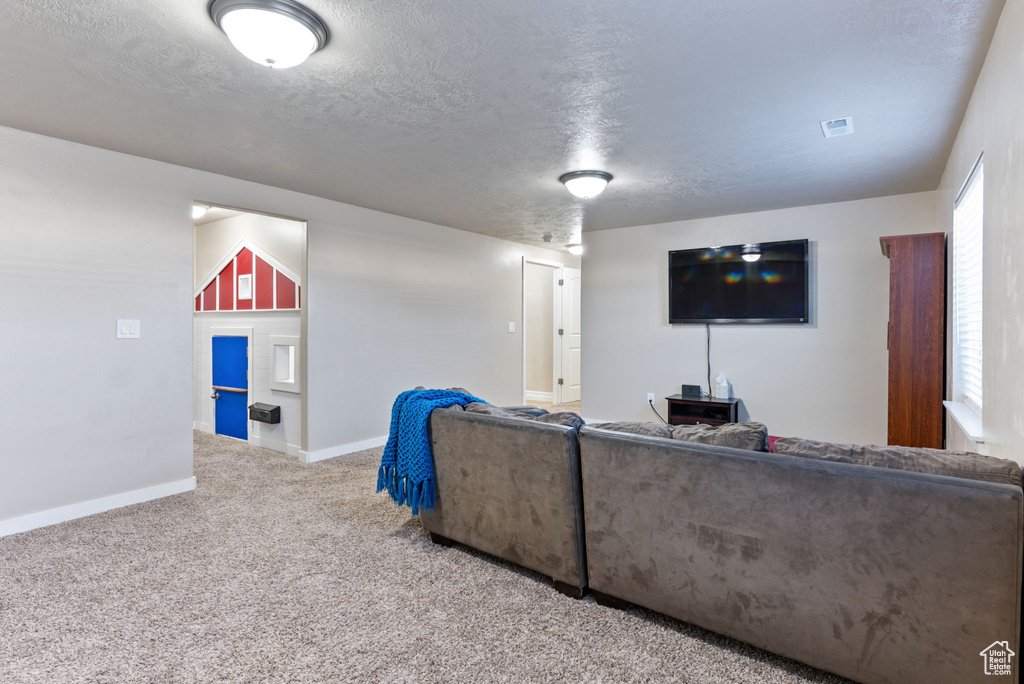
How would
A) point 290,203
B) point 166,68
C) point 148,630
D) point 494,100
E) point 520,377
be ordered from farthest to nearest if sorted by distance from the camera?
1. point 520,377
2. point 290,203
3. point 494,100
4. point 166,68
5. point 148,630

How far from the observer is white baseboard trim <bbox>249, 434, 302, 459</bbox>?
4.51m

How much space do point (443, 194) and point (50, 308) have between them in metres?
2.59

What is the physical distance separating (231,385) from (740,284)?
4.99 meters

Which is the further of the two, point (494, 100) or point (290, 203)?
point (290, 203)

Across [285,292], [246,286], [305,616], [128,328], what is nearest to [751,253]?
[285,292]

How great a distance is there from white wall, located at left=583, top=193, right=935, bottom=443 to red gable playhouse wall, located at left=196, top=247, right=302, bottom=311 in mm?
3061

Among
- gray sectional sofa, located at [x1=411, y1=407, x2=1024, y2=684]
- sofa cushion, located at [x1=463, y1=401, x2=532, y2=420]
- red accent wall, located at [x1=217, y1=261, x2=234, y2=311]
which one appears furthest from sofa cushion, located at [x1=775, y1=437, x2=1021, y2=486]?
red accent wall, located at [x1=217, y1=261, x2=234, y2=311]

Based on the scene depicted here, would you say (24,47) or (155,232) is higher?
(24,47)

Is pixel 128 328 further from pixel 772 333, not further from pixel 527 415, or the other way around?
pixel 772 333

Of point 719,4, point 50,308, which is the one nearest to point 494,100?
point 719,4

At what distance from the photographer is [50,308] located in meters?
2.94

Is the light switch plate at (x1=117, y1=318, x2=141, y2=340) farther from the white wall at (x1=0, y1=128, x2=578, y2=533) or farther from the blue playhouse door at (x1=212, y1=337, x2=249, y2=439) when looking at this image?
the blue playhouse door at (x1=212, y1=337, x2=249, y2=439)

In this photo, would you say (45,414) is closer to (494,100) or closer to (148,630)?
(148,630)

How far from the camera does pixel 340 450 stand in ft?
14.8
